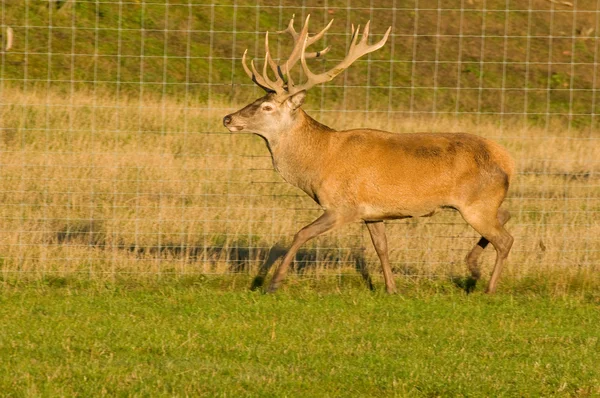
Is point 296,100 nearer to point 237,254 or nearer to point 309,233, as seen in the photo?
point 309,233

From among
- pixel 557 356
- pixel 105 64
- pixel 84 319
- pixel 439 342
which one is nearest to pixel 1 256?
pixel 84 319

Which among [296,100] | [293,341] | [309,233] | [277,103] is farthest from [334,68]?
[293,341]

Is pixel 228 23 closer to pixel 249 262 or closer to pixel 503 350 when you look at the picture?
pixel 249 262

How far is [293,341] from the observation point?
7848 mm

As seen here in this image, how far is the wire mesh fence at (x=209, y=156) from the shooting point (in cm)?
1054

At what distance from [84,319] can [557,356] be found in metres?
3.45

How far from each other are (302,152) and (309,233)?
2.65ft

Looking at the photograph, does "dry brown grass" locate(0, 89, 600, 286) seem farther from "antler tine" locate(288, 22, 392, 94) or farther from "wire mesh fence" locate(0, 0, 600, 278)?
"antler tine" locate(288, 22, 392, 94)

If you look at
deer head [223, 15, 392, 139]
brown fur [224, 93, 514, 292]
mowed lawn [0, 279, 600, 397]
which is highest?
deer head [223, 15, 392, 139]

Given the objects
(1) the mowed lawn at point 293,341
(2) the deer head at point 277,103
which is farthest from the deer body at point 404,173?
(1) the mowed lawn at point 293,341

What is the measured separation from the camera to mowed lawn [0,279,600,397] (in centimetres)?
682

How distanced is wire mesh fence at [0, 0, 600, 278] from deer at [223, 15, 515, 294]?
0.39 meters

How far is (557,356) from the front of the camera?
7.74m

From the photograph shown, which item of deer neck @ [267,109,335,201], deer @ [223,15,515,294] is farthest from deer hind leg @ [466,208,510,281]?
deer neck @ [267,109,335,201]
